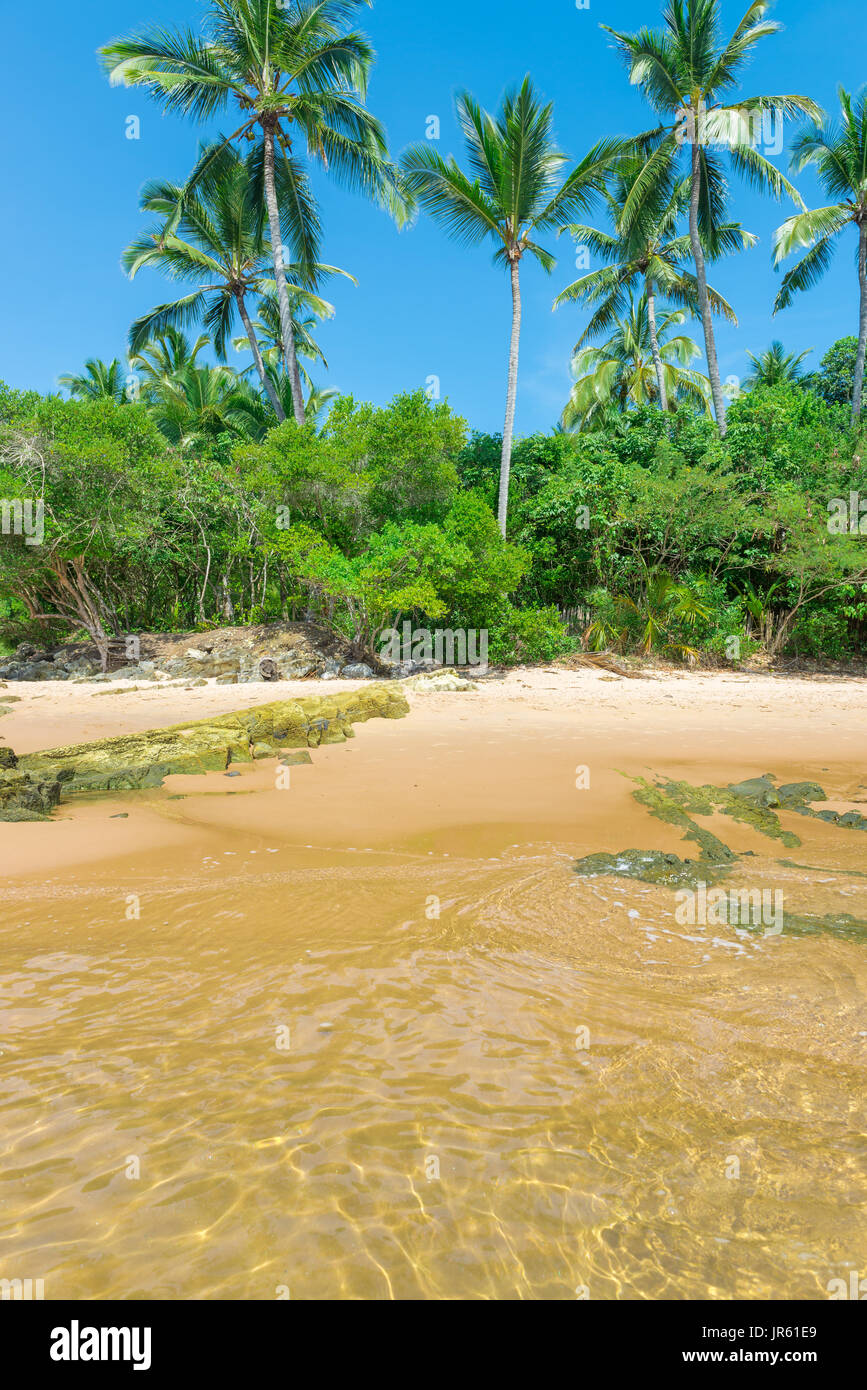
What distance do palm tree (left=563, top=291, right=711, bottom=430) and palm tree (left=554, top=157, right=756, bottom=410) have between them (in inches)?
35.4

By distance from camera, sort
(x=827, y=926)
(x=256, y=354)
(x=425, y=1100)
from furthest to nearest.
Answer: (x=256, y=354)
(x=827, y=926)
(x=425, y=1100)

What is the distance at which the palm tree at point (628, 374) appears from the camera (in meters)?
25.9

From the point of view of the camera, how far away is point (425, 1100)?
2197 mm

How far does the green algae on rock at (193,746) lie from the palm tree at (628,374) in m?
21.0

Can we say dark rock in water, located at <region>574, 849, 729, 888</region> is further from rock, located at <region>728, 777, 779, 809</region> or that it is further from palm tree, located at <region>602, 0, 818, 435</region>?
palm tree, located at <region>602, 0, 818, 435</region>

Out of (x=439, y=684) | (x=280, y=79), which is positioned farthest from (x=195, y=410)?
(x=439, y=684)

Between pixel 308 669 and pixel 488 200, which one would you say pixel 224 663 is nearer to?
pixel 308 669
